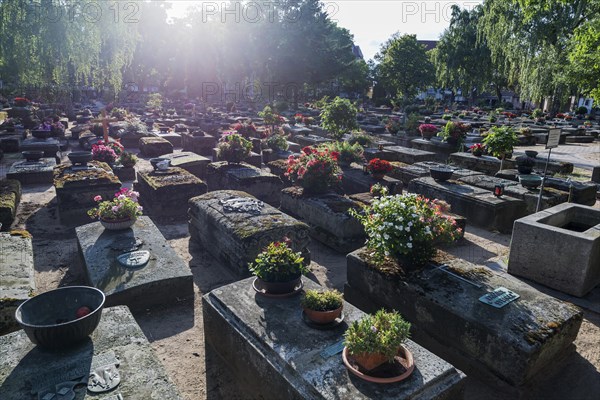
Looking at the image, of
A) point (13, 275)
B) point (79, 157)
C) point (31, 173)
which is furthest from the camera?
point (31, 173)

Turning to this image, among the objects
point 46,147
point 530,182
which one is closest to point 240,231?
point 530,182

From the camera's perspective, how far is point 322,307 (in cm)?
482

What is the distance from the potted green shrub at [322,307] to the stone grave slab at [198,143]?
1695 centimetres

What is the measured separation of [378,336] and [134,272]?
15.5 ft

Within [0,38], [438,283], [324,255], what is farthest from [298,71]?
[438,283]

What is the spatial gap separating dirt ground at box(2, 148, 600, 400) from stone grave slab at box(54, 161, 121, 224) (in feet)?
1.51

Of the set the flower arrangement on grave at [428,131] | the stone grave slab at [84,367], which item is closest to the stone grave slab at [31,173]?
the stone grave slab at [84,367]

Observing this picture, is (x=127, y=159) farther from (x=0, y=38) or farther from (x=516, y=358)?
(x=0, y=38)

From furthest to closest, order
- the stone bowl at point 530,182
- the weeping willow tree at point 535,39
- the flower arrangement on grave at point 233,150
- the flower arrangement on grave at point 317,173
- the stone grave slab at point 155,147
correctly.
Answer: the weeping willow tree at point 535,39
the stone grave slab at point 155,147
the flower arrangement on grave at point 233,150
the stone bowl at point 530,182
the flower arrangement on grave at point 317,173

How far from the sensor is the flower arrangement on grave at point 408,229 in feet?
19.3

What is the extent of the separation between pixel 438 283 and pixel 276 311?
2536 mm

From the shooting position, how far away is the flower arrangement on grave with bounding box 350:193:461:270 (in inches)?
232

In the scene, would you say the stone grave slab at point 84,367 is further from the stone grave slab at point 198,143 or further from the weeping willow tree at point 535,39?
the weeping willow tree at point 535,39

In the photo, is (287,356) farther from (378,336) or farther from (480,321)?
(480,321)
